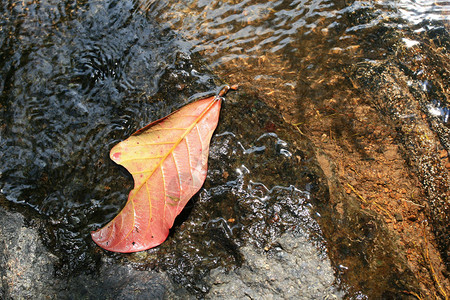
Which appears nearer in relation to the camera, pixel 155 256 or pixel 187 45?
pixel 155 256

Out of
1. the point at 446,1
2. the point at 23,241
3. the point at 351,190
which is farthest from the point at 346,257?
the point at 446,1

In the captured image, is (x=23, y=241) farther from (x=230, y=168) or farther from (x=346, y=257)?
(x=346, y=257)

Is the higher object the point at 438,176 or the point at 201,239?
the point at 201,239

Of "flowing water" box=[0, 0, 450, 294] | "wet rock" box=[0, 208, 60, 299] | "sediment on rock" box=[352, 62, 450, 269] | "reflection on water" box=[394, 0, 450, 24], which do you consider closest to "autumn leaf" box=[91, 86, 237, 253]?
"flowing water" box=[0, 0, 450, 294]

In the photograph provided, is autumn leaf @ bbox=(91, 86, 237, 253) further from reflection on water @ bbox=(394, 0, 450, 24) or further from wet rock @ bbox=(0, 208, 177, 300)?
reflection on water @ bbox=(394, 0, 450, 24)

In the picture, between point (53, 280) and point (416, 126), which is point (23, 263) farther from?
point (416, 126)

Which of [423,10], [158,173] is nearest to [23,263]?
[158,173]

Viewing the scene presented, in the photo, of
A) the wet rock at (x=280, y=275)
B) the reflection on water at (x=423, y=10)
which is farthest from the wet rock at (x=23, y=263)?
the reflection on water at (x=423, y=10)
